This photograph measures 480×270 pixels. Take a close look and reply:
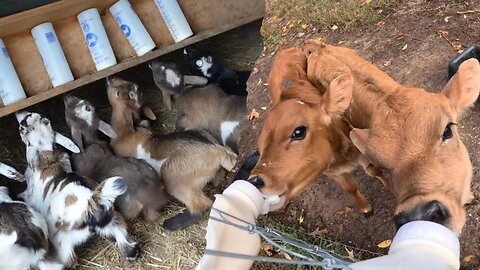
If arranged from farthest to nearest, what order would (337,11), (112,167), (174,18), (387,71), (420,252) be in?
(174,18), (337,11), (112,167), (387,71), (420,252)

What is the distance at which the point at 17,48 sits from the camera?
404 centimetres

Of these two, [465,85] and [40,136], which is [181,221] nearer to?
[40,136]

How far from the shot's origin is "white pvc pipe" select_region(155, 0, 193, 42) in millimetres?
4250

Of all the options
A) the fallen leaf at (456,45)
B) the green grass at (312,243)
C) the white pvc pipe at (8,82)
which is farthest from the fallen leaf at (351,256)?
the white pvc pipe at (8,82)

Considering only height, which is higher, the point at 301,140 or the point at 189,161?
the point at 301,140

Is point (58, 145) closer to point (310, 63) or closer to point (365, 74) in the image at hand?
point (310, 63)

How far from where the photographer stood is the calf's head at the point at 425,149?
1877 mm

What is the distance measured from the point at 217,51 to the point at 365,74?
8.80 ft

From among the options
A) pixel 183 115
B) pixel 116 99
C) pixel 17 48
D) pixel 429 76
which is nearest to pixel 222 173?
pixel 183 115

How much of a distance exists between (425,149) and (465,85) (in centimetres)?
35

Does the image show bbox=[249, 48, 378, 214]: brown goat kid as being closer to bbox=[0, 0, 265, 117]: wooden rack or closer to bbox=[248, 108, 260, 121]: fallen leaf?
bbox=[248, 108, 260, 121]: fallen leaf

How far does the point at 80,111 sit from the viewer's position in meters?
4.21

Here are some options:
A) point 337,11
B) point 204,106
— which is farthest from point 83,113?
point 337,11

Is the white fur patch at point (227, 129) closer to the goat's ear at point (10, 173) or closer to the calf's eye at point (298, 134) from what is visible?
the goat's ear at point (10, 173)
